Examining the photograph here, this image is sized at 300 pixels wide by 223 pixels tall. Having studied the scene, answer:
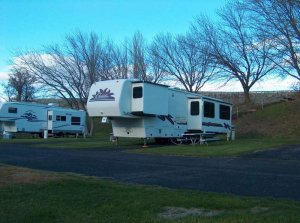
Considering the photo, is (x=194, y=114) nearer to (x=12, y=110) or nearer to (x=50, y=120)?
(x=12, y=110)

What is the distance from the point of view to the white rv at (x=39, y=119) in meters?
41.0

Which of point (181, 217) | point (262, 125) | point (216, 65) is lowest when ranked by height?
point (181, 217)

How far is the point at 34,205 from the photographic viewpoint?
741 cm

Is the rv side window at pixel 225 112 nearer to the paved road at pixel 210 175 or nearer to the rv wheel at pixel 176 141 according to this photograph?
the rv wheel at pixel 176 141

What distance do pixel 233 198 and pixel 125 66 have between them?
41912 mm

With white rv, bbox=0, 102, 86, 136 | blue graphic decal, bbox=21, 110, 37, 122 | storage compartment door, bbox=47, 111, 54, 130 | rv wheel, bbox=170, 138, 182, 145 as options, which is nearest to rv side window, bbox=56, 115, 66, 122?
white rv, bbox=0, 102, 86, 136

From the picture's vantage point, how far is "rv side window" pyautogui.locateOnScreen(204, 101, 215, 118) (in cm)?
2814

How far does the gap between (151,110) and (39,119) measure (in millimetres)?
21487

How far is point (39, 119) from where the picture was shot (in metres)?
43.7

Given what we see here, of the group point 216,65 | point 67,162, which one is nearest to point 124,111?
point 67,162

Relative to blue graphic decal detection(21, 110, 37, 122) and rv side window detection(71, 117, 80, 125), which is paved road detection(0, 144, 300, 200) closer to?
blue graphic decal detection(21, 110, 37, 122)

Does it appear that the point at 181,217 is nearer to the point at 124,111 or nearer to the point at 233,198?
the point at 233,198

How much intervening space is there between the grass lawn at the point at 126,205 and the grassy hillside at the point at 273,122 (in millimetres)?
25533

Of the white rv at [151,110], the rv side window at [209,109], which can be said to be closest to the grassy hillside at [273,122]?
the white rv at [151,110]
